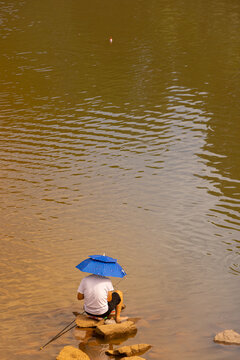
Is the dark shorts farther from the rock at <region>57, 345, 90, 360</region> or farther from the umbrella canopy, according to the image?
the rock at <region>57, 345, 90, 360</region>

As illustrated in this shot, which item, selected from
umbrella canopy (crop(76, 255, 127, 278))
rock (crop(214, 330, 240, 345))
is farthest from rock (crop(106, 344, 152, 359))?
rock (crop(214, 330, 240, 345))

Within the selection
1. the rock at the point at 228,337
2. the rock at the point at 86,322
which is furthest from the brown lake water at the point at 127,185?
the rock at the point at 86,322

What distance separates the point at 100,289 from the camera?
27.8 feet

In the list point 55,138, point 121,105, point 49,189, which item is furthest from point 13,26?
point 49,189

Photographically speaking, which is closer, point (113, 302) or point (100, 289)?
point (100, 289)

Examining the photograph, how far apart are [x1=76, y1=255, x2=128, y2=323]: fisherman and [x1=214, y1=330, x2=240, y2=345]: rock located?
1411 mm

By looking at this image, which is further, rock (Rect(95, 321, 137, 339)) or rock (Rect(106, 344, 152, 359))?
rock (Rect(95, 321, 137, 339))

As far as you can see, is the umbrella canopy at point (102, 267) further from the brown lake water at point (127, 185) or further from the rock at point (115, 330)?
the brown lake water at point (127, 185)

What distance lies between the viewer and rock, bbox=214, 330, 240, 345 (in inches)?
324

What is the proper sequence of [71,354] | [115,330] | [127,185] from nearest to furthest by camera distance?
[71,354] < [115,330] < [127,185]

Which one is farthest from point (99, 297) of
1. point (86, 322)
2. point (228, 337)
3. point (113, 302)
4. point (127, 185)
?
point (127, 185)

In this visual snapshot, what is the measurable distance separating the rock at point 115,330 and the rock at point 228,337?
122 cm

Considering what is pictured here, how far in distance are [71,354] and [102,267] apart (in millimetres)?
1301

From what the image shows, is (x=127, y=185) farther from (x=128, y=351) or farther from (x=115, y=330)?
(x=128, y=351)
